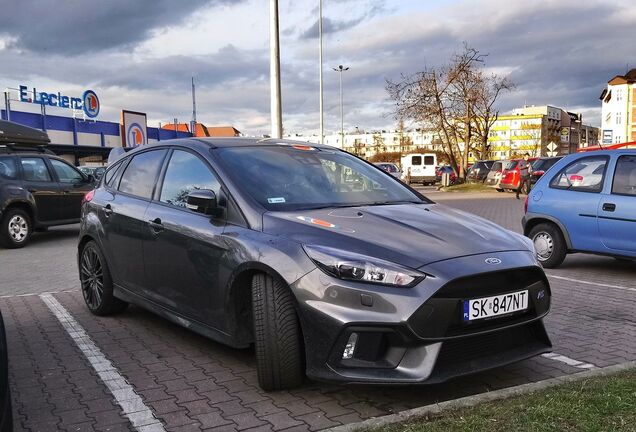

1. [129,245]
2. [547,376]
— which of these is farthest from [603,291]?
[129,245]

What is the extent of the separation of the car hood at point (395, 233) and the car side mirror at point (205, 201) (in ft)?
1.38

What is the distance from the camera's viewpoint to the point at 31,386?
12.7ft

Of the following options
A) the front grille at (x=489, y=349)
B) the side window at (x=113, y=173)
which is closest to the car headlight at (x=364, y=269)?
the front grille at (x=489, y=349)

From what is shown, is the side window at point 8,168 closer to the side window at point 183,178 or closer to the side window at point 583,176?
the side window at point 183,178

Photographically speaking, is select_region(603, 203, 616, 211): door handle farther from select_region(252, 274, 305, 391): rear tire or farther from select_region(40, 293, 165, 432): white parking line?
select_region(40, 293, 165, 432): white parking line

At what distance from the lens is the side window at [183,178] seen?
14.1 ft

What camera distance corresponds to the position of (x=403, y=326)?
306 cm

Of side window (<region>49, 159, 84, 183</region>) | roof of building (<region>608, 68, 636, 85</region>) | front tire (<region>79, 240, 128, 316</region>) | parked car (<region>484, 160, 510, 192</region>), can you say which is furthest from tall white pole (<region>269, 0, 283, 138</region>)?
roof of building (<region>608, 68, 636, 85</region>)

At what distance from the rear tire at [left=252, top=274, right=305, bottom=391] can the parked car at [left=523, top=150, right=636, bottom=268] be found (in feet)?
17.2

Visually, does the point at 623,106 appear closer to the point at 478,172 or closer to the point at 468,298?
the point at 478,172

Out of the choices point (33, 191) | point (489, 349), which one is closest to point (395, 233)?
point (489, 349)

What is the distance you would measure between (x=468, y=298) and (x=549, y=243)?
537 cm

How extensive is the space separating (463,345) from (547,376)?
1033 mm

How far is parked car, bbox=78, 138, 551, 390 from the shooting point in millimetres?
3127
